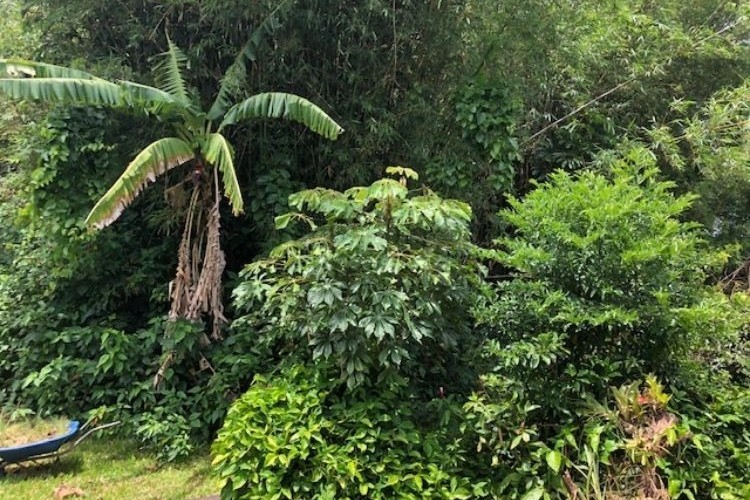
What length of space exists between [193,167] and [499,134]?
312 cm

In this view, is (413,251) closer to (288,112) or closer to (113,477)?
(288,112)

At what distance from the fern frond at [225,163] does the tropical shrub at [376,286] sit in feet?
1.78

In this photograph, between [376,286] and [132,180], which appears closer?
[376,286]

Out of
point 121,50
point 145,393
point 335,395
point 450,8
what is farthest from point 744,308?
point 121,50

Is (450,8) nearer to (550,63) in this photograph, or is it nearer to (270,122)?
(550,63)

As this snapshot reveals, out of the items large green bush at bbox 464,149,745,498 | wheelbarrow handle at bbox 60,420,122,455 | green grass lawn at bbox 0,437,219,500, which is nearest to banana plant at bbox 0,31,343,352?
wheelbarrow handle at bbox 60,420,122,455

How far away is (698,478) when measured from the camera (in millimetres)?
3348

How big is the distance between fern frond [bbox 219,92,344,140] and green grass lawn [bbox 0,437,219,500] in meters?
3.05

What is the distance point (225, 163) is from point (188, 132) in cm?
79

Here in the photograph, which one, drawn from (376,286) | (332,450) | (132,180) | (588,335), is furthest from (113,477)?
(588,335)

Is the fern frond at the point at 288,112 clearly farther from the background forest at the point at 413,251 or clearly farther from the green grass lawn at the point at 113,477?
the green grass lawn at the point at 113,477

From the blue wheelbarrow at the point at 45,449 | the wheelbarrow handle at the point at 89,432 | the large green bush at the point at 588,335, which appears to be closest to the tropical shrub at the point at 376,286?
the large green bush at the point at 588,335

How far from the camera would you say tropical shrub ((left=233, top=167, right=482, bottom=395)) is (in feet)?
12.0

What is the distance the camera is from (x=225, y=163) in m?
4.63
